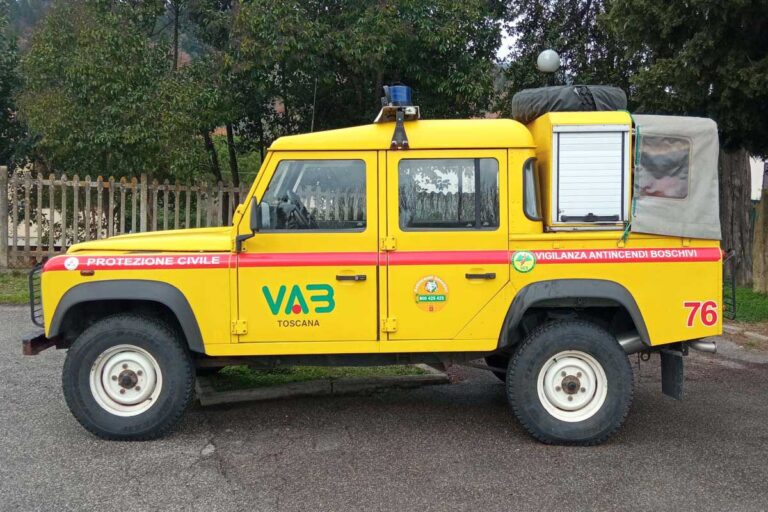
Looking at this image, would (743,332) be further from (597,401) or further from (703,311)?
(597,401)

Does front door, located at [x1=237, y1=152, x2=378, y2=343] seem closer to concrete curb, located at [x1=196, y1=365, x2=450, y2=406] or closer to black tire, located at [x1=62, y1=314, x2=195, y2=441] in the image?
black tire, located at [x1=62, y1=314, x2=195, y2=441]

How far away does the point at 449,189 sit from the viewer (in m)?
4.91

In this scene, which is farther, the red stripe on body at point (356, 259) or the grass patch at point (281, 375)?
the grass patch at point (281, 375)

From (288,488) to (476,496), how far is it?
1131 mm

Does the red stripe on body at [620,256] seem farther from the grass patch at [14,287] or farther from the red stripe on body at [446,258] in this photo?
the grass patch at [14,287]

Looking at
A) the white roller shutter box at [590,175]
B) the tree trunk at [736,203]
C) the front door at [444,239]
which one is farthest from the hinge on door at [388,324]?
the tree trunk at [736,203]

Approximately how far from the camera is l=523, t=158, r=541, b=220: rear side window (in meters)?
A: 4.87

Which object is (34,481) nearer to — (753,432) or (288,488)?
(288,488)

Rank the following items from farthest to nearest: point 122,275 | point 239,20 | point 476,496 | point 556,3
A: point 556,3, point 239,20, point 122,275, point 476,496

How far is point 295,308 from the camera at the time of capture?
4820mm

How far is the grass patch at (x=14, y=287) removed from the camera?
1003 centimetres

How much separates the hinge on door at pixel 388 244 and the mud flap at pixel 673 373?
2181 mm

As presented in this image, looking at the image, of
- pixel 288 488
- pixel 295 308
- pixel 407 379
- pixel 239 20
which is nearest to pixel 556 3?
pixel 239 20

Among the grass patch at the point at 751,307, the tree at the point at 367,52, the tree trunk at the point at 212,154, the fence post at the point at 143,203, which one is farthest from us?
the tree trunk at the point at 212,154
